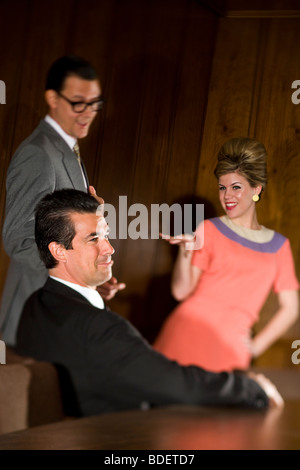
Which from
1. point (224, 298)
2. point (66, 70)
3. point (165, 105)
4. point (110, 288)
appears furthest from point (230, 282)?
point (66, 70)

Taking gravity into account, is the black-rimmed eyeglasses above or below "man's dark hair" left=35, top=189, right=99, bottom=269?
above

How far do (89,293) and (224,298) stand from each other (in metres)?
0.19

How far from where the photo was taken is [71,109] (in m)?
0.98

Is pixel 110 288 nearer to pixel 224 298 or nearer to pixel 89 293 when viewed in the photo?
pixel 89 293

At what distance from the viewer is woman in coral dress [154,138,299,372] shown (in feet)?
3.16

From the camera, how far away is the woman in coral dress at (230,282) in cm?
96

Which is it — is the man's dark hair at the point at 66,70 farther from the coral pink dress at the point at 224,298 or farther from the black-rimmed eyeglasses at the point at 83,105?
A: the coral pink dress at the point at 224,298

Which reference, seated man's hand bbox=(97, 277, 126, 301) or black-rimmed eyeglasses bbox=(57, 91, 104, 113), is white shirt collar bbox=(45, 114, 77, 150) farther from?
seated man's hand bbox=(97, 277, 126, 301)

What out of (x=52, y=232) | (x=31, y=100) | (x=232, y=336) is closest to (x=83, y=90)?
(x=31, y=100)

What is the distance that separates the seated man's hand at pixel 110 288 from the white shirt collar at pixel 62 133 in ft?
0.67

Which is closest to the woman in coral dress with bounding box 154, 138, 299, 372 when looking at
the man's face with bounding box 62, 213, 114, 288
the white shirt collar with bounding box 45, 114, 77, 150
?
the man's face with bounding box 62, 213, 114, 288

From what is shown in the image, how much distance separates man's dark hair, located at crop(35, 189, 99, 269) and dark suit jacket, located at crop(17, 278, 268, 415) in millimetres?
49

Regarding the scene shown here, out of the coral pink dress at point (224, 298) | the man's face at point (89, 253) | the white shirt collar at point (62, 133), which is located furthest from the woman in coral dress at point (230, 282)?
the white shirt collar at point (62, 133)

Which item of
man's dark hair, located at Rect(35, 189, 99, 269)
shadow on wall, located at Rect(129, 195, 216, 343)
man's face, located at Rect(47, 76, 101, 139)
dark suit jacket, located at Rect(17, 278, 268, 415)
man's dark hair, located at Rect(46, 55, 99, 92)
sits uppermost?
man's dark hair, located at Rect(46, 55, 99, 92)
